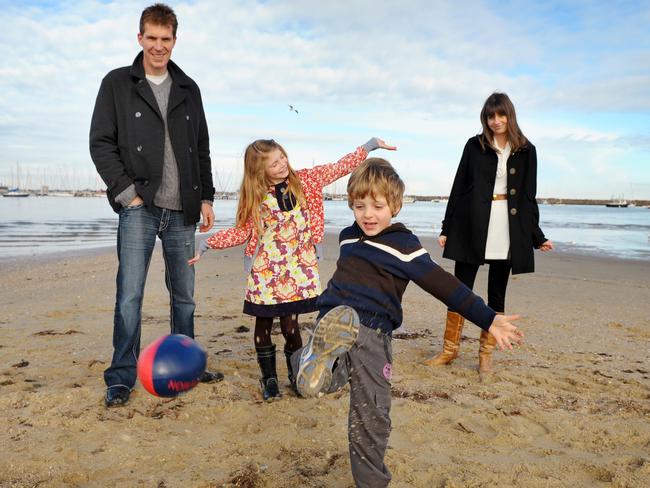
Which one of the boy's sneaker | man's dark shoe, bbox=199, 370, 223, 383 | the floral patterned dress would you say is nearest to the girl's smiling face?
the floral patterned dress

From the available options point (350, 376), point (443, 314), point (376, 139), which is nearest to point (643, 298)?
point (443, 314)

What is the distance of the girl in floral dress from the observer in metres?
3.98

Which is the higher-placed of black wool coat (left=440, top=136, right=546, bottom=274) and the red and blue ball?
black wool coat (left=440, top=136, right=546, bottom=274)

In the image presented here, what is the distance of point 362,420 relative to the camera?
98.1 inches

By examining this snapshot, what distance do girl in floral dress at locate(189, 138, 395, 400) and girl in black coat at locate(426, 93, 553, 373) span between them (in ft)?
4.16

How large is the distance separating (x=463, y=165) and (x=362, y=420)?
305cm

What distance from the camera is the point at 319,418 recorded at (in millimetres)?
3645

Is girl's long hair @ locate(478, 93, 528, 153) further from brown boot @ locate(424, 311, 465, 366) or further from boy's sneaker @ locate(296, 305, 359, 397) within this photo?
boy's sneaker @ locate(296, 305, 359, 397)

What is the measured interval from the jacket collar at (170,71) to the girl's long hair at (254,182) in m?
0.77

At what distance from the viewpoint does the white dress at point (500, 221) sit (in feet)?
15.4

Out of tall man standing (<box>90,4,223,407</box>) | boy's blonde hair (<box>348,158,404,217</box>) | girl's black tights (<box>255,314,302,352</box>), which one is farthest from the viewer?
girl's black tights (<box>255,314,302,352</box>)

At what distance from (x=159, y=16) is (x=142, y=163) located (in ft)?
3.40

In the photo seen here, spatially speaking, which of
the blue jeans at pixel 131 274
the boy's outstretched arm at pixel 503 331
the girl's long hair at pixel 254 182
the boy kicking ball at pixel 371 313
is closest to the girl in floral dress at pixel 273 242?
the girl's long hair at pixel 254 182

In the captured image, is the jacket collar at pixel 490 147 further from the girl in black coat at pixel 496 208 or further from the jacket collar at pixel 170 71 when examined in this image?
the jacket collar at pixel 170 71
